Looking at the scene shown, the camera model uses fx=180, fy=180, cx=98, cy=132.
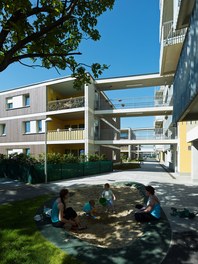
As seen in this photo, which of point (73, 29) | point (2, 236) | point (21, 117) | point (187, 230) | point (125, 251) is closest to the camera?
point (125, 251)

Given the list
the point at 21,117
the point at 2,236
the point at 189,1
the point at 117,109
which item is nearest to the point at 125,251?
the point at 2,236

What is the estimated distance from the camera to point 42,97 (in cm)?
2091

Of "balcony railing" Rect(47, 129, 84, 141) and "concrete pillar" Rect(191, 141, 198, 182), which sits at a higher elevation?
"balcony railing" Rect(47, 129, 84, 141)

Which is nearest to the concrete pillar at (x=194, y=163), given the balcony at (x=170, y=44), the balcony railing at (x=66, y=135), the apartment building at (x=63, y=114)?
the apartment building at (x=63, y=114)

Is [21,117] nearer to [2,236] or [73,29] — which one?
[73,29]

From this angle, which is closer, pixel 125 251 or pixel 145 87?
pixel 125 251

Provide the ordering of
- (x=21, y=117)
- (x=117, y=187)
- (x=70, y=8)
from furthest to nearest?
(x=21, y=117)
(x=117, y=187)
(x=70, y=8)

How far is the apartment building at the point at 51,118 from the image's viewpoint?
19.6m

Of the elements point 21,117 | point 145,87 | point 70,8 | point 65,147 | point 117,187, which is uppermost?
point 145,87

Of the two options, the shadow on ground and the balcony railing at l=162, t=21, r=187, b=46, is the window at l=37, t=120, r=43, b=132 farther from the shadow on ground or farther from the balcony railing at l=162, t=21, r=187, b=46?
the shadow on ground

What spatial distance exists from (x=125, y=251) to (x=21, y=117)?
2076 cm

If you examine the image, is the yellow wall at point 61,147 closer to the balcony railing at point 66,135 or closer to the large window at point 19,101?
the balcony railing at point 66,135

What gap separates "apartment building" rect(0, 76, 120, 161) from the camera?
19.6m

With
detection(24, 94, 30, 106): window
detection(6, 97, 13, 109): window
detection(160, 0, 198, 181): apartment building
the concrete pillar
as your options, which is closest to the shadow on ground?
detection(160, 0, 198, 181): apartment building
